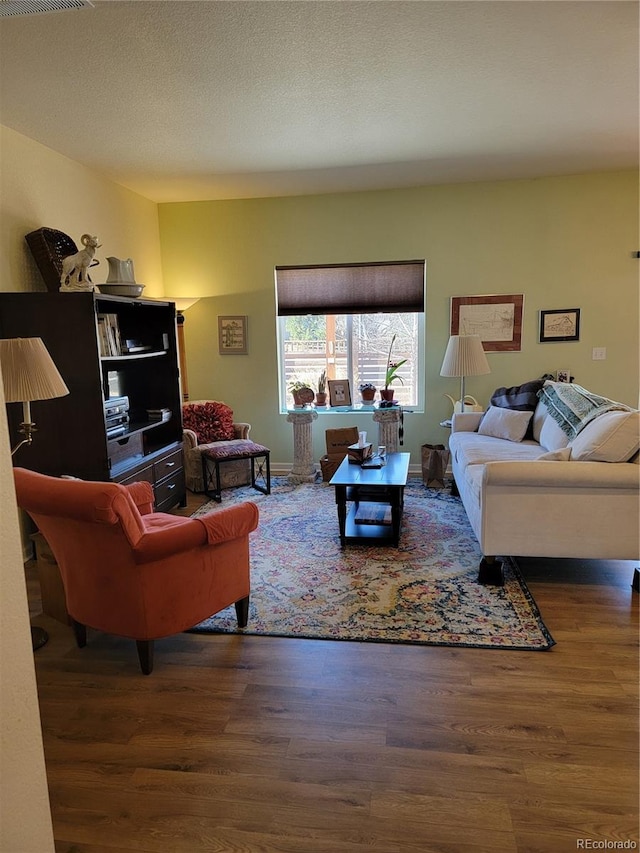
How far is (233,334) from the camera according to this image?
18.1ft

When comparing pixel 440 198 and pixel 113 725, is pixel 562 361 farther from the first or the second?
pixel 113 725

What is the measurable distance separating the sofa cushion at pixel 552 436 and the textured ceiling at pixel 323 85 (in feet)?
6.73

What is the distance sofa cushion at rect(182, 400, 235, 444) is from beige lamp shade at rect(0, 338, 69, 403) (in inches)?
100

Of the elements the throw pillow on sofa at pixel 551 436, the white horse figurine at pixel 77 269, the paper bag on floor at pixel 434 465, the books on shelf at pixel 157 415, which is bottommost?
the paper bag on floor at pixel 434 465

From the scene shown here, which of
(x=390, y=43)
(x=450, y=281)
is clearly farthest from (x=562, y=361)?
(x=390, y=43)

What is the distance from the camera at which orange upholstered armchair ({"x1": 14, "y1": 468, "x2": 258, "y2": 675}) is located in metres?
2.08

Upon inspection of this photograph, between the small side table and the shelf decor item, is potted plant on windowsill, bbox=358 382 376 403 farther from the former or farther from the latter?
the small side table

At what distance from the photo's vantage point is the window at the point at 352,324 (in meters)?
5.26

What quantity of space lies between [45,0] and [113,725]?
2.73 metres

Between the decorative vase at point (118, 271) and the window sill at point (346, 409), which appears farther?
the window sill at point (346, 409)

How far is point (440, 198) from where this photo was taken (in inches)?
198

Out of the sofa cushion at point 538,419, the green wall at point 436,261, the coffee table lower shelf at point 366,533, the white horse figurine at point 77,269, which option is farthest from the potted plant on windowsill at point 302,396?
the white horse figurine at point 77,269

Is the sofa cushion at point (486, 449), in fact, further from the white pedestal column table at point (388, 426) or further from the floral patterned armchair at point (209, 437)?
the floral patterned armchair at point (209, 437)

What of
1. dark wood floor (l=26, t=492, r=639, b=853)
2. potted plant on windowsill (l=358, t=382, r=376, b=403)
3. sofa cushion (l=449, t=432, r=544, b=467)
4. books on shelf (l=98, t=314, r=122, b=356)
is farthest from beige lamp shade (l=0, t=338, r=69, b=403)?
potted plant on windowsill (l=358, t=382, r=376, b=403)
